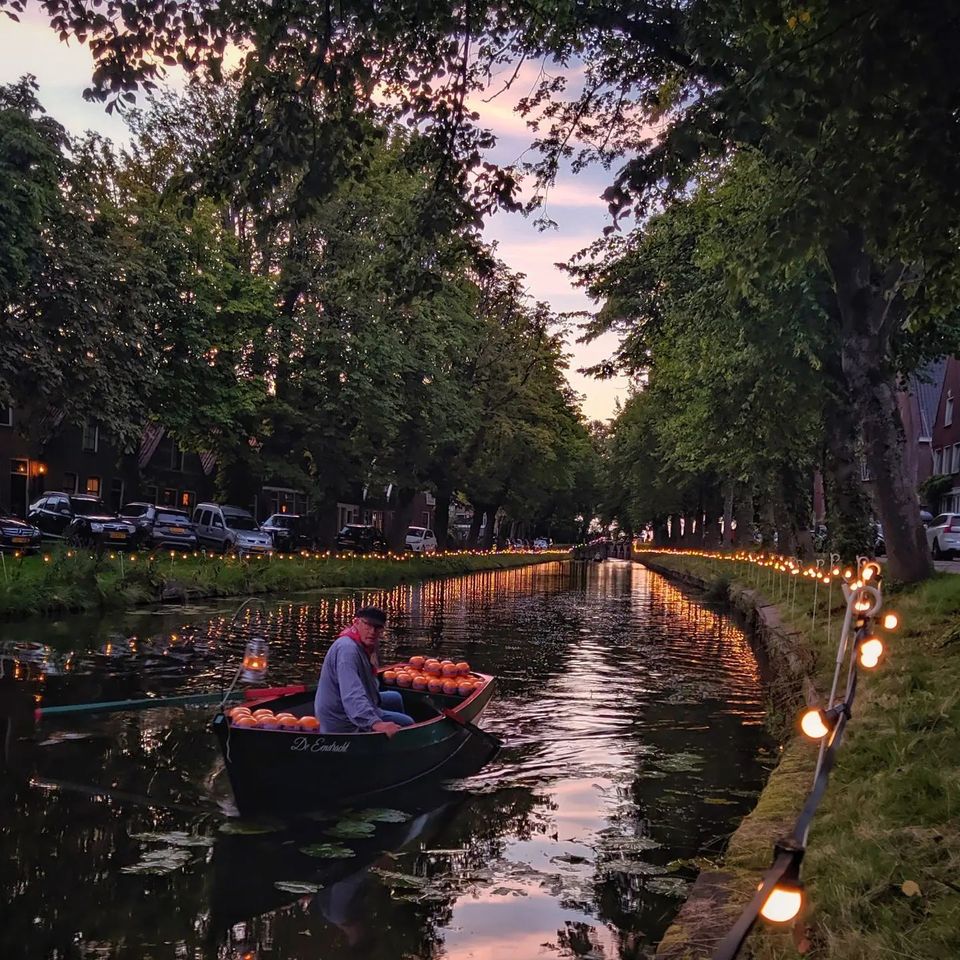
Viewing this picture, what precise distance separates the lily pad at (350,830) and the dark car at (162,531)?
97.1 feet

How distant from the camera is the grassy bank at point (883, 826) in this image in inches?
186

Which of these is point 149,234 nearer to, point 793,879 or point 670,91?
point 670,91

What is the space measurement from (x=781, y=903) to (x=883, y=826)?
3.14 metres

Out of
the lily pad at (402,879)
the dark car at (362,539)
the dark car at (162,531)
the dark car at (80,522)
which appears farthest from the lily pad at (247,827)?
the dark car at (362,539)

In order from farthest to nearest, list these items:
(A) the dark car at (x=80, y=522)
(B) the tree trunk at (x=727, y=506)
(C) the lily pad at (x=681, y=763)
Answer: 1. (B) the tree trunk at (x=727, y=506)
2. (A) the dark car at (x=80, y=522)
3. (C) the lily pad at (x=681, y=763)

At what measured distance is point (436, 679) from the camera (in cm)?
1235

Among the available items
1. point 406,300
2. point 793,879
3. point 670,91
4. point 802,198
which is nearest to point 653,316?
point 670,91

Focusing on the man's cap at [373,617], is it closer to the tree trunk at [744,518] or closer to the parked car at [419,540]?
the tree trunk at [744,518]

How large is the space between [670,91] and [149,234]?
7.45 meters

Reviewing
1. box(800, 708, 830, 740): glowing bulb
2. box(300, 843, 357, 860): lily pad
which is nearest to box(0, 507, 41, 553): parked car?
box(300, 843, 357, 860): lily pad

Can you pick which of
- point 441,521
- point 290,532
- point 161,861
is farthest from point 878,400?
point 441,521

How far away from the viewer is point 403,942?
6328mm

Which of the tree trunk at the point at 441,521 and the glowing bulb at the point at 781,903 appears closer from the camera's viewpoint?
the glowing bulb at the point at 781,903

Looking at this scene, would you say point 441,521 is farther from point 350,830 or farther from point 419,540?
point 350,830
